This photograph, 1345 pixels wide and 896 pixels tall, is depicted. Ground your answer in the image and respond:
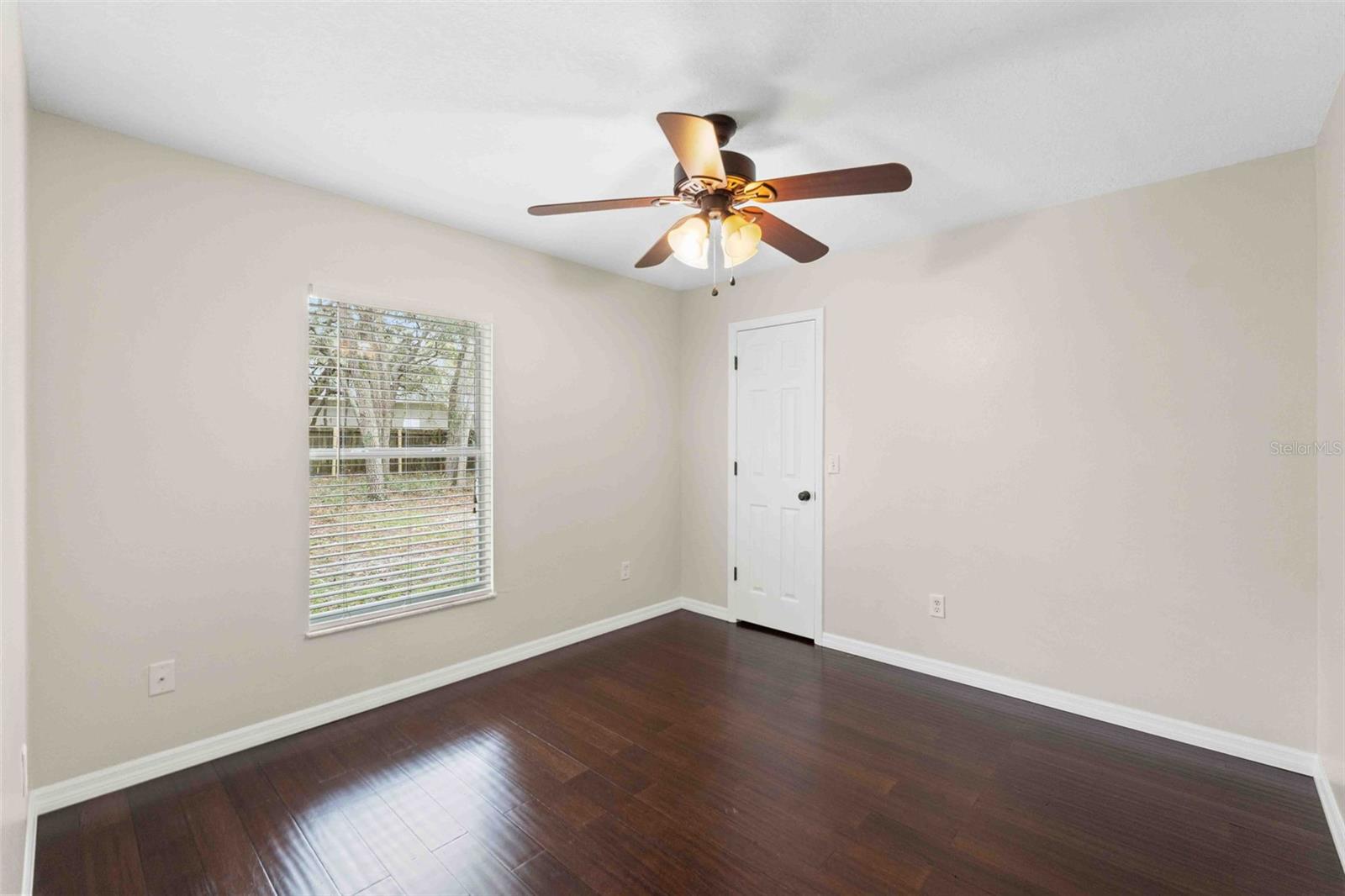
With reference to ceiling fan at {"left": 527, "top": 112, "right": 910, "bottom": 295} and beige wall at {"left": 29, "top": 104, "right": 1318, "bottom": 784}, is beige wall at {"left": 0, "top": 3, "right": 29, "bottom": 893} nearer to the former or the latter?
beige wall at {"left": 29, "top": 104, "right": 1318, "bottom": 784}

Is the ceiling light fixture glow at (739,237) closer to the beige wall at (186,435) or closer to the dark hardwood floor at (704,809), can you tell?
the beige wall at (186,435)

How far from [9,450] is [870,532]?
358cm

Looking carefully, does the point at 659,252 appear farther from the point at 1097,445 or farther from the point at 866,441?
the point at 1097,445

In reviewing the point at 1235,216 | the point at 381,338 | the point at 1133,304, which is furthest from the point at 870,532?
the point at 381,338

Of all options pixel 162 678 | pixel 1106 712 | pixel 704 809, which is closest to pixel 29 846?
pixel 162 678

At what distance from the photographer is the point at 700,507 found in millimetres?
4457

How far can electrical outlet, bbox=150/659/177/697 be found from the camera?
7.45 ft

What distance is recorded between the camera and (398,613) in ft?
9.73

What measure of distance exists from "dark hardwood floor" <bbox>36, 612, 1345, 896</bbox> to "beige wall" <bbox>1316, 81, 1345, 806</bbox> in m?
0.34

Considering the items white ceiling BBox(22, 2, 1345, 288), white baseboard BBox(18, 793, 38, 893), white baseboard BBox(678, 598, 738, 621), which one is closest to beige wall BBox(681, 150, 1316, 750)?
white ceiling BBox(22, 2, 1345, 288)

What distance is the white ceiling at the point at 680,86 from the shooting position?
5.31ft

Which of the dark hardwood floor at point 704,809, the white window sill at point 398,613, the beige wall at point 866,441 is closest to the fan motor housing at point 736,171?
the beige wall at point 866,441

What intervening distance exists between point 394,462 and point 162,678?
1.22 m

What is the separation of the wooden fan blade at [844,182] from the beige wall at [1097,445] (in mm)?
1011
